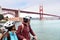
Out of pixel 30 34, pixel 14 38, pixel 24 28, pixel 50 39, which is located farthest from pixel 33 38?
pixel 50 39

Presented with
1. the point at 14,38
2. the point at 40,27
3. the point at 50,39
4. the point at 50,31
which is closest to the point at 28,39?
the point at 14,38

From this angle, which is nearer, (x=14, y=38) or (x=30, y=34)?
(x=14, y=38)

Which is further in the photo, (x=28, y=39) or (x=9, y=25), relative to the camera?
(x=28, y=39)

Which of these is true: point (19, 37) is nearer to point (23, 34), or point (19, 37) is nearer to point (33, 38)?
point (23, 34)

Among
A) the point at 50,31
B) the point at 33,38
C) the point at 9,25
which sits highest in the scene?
the point at 9,25

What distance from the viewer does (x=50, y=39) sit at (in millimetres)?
5652

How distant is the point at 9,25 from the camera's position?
5.41ft

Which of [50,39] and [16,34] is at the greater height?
[16,34]

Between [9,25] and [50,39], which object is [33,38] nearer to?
[9,25]

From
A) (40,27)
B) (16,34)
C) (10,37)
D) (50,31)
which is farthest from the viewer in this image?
(50,31)

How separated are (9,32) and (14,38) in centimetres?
6

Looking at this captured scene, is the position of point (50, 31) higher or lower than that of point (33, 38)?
lower

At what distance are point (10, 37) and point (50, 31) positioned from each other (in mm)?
5721

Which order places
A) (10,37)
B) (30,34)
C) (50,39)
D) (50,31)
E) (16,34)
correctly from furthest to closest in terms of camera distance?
1. (50,31)
2. (50,39)
3. (30,34)
4. (16,34)
5. (10,37)
